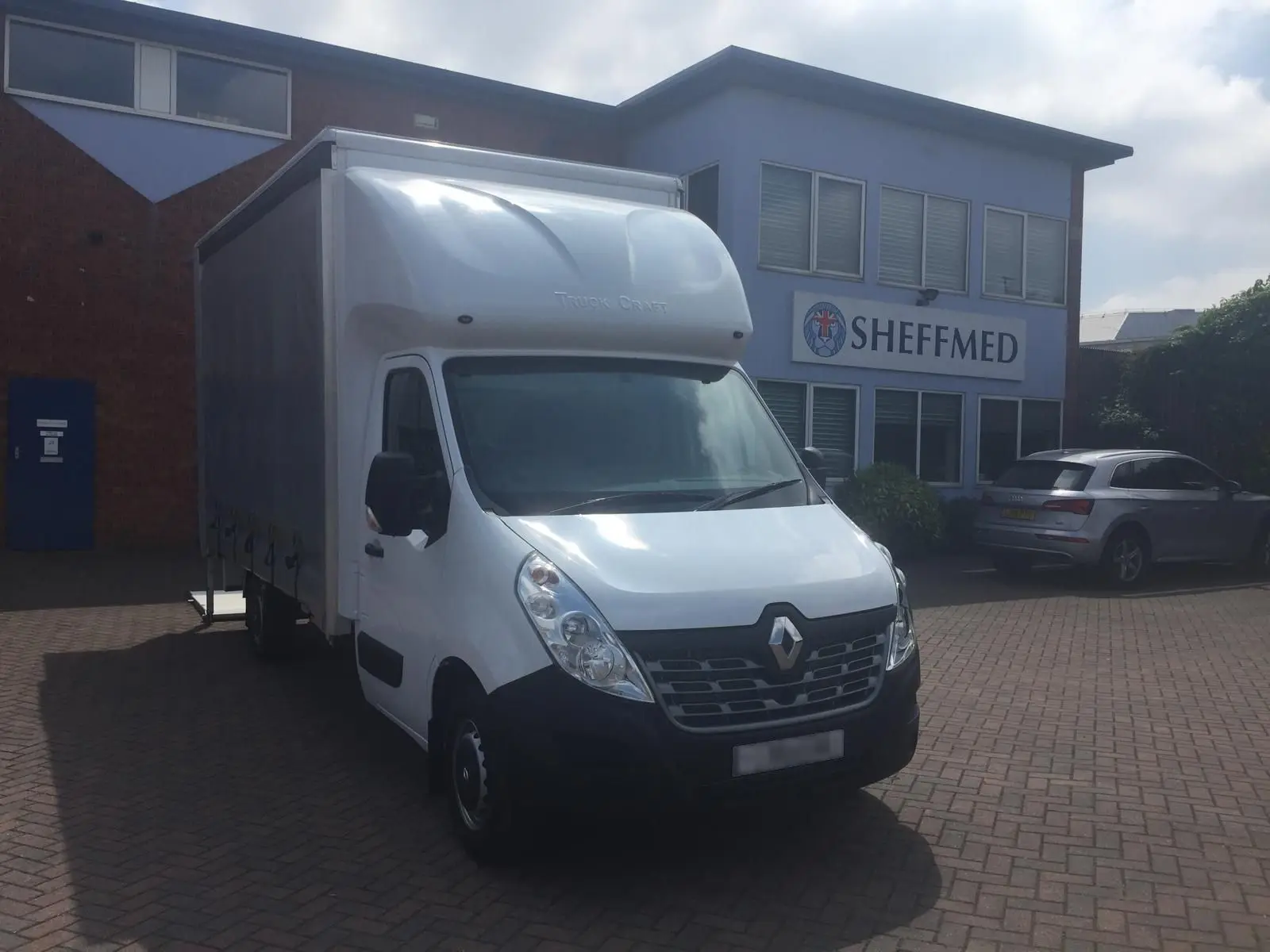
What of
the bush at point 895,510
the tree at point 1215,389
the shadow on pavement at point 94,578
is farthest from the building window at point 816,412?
the shadow on pavement at point 94,578

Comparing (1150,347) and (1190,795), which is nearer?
(1190,795)

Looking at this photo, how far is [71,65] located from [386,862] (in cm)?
1349

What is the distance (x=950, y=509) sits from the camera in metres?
17.1

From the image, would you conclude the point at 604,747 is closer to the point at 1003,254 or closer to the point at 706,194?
the point at 706,194

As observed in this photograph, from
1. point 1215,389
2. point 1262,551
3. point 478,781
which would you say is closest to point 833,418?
point 1262,551

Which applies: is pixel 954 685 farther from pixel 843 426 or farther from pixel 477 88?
pixel 477 88

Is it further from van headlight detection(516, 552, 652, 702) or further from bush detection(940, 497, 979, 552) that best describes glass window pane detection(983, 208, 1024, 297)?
van headlight detection(516, 552, 652, 702)

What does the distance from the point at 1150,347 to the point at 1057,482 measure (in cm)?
867

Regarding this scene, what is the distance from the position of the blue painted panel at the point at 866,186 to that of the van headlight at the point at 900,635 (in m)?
11.4

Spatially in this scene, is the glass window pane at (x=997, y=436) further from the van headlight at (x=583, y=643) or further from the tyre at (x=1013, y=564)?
the van headlight at (x=583, y=643)

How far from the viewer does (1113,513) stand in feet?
42.9

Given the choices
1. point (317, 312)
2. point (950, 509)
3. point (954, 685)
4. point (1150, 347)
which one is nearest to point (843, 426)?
point (950, 509)

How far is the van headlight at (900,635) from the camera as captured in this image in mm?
4812

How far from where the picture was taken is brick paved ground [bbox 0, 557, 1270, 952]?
421cm
